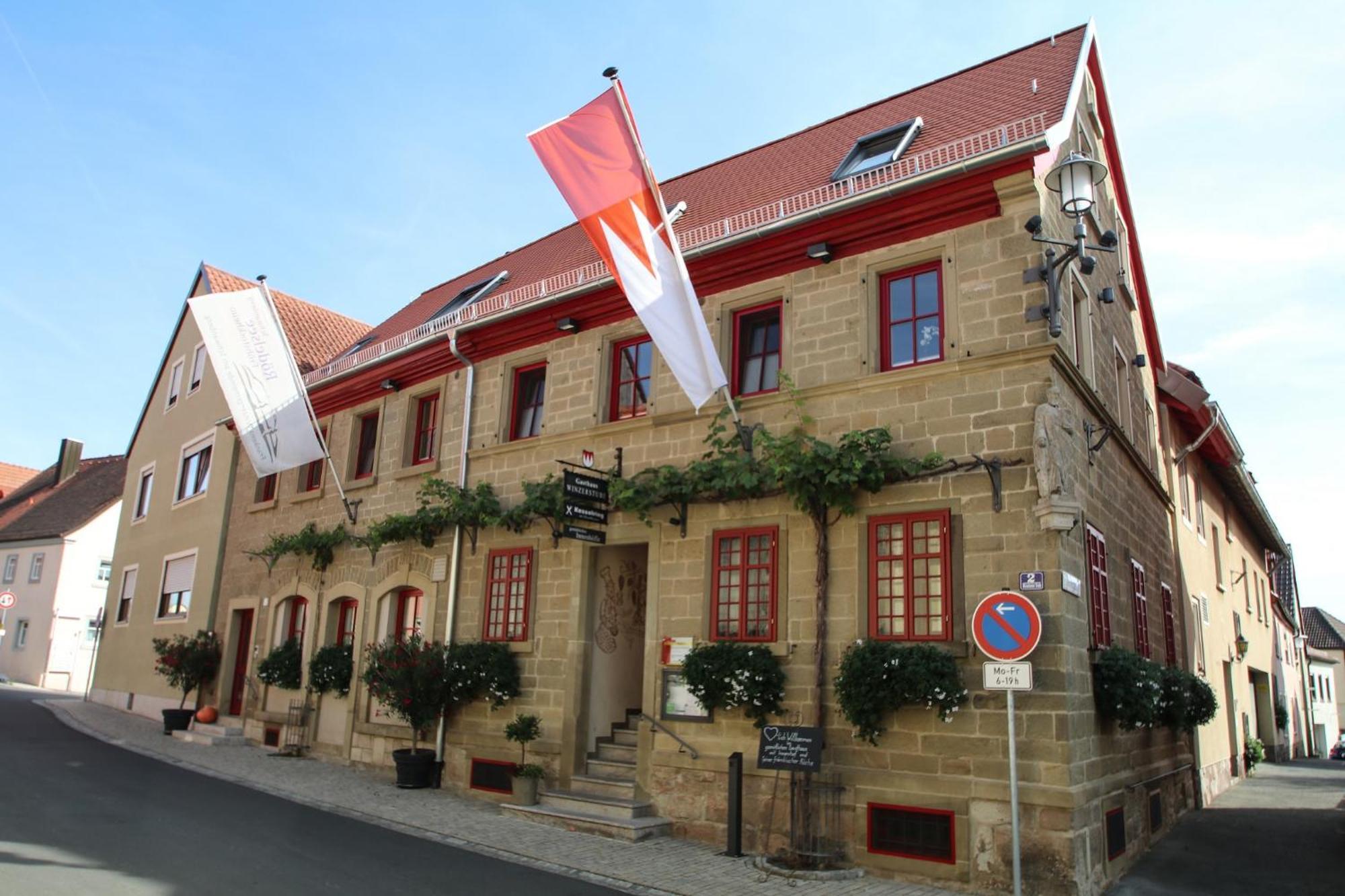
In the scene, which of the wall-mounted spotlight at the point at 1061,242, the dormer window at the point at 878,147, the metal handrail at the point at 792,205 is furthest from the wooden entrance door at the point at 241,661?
the wall-mounted spotlight at the point at 1061,242

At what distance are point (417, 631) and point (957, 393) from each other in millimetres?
9513

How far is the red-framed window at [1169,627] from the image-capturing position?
14.1m

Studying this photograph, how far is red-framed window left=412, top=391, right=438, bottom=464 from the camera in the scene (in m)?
16.1

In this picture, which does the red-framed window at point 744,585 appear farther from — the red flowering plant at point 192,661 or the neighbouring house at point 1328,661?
the neighbouring house at point 1328,661

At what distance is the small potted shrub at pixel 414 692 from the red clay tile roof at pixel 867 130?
6.43 m

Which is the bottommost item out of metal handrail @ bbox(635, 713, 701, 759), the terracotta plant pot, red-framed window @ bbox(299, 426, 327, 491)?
the terracotta plant pot

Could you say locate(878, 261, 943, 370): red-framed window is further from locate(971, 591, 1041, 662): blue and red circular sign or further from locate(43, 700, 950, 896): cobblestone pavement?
locate(43, 700, 950, 896): cobblestone pavement

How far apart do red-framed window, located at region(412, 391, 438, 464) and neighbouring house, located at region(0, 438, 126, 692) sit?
25.5m

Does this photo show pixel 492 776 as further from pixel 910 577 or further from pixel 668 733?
pixel 910 577

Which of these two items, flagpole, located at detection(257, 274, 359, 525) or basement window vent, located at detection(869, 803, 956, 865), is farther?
flagpole, located at detection(257, 274, 359, 525)

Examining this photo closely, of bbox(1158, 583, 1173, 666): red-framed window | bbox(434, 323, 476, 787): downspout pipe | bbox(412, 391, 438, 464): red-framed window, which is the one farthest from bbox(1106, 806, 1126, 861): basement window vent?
bbox(412, 391, 438, 464): red-framed window

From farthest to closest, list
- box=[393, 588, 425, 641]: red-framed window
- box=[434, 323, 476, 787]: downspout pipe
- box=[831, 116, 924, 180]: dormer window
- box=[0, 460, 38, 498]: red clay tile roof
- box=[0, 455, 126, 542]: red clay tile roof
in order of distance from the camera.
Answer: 1. box=[0, 460, 38, 498]: red clay tile roof
2. box=[0, 455, 126, 542]: red clay tile roof
3. box=[393, 588, 425, 641]: red-framed window
4. box=[434, 323, 476, 787]: downspout pipe
5. box=[831, 116, 924, 180]: dormer window

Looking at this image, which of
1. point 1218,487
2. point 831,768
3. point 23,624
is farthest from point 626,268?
point 23,624

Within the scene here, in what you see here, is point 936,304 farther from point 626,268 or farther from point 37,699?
point 37,699
